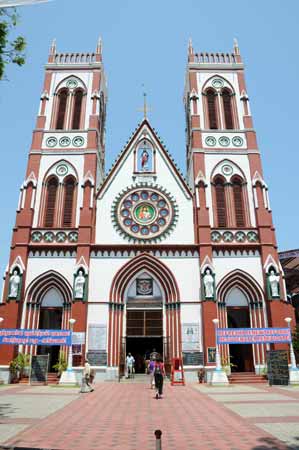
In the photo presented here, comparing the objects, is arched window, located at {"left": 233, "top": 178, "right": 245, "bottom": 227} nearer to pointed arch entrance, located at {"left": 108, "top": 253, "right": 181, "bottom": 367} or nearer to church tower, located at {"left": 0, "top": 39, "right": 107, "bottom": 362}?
pointed arch entrance, located at {"left": 108, "top": 253, "right": 181, "bottom": 367}

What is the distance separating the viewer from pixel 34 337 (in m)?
23.4

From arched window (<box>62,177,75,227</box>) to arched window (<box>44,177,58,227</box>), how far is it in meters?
0.82

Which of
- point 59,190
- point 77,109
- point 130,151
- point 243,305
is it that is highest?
point 77,109

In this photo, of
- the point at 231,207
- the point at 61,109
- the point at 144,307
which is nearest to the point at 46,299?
the point at 144,307

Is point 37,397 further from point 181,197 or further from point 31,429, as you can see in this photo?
point 181,197

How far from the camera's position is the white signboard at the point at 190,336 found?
1008 inches

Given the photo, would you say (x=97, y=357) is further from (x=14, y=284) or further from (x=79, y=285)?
(x=14, y=284)

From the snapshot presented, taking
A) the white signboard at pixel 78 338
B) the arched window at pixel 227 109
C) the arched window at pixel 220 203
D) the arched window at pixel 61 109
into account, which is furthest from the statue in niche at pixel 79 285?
the arched window at pixel 227 109

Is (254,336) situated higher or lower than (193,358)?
higher

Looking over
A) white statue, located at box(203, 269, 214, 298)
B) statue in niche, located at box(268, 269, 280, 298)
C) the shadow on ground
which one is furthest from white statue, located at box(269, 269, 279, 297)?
the shadow on ground

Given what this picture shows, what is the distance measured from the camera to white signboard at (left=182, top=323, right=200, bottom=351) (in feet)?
84.0

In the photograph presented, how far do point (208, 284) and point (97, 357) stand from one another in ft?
29.9

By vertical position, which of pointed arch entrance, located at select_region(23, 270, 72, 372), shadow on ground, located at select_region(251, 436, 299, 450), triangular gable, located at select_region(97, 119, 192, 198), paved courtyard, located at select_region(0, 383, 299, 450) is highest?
triangular gable, located at select_region(97, 119, 192, 198)

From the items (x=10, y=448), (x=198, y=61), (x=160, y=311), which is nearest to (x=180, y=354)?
(x=160, y=311)
